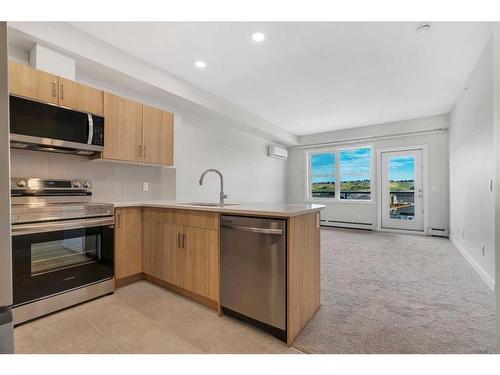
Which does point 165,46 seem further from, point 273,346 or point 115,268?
point 273,346

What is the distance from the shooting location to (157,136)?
304 cm

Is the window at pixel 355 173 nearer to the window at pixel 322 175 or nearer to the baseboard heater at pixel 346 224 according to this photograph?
the window at pixel 322 175

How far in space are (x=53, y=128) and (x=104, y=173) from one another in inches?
32.6

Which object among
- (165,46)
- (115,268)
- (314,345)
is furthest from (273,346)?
(165,46)

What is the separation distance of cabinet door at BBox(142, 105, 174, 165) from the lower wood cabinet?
0.74 meters

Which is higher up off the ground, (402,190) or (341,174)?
(341,174)

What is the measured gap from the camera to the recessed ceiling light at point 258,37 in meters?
2.48

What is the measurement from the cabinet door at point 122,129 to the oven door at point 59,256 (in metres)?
0.77

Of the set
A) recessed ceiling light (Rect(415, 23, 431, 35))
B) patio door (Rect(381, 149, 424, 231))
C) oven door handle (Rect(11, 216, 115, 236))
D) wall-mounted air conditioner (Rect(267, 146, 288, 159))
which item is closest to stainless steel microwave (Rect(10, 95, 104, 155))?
oven door handle (Rect(11, 216, 115, 236))

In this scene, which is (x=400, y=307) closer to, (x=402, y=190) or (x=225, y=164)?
(x=225, y=164)

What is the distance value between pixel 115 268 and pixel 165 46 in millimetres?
2518

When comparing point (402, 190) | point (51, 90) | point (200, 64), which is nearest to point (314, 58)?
point (200, 64)

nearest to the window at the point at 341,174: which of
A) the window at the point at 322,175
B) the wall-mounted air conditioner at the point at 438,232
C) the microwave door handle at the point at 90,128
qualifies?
the window at the point at 322,175

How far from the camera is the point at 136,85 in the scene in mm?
3092
